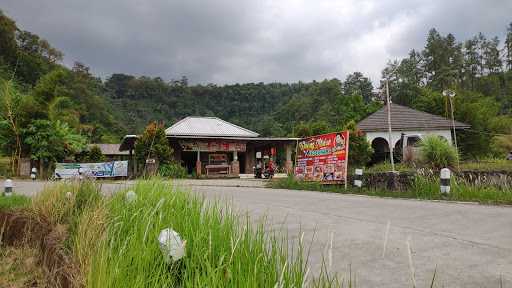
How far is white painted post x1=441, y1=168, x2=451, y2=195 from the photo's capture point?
9257mm

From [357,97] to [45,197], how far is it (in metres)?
41.9

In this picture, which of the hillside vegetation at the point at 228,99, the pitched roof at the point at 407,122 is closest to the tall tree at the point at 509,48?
the hillside vegetation at the point at 228,99

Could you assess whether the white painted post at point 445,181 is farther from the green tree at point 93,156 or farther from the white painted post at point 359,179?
the green tree at point 93,156

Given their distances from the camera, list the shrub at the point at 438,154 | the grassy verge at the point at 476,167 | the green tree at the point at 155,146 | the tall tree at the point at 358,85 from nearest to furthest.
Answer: the grassy verge at the point at 476,167, the shrub at the point at 438,154, the green tree at the point at 155,146, the tall tree at the point at 358,85

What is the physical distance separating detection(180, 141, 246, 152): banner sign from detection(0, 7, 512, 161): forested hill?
7290 mm

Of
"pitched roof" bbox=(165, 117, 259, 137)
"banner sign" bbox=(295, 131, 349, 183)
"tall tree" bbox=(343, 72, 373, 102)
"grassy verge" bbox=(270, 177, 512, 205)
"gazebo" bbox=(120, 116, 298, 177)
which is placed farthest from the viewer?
"tall tree" bbox=(343, 72, 373, 102)

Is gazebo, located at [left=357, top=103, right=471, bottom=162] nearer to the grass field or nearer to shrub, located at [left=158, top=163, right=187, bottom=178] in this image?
shrub, located at [left=158, top=163, right=187, bottom=178]

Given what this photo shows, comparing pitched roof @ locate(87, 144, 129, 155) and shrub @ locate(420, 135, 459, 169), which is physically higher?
pitched roof @ locate(87, 144, 129, 155)

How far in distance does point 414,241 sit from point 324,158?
9.28 m

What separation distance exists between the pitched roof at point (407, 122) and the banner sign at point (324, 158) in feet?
49.3

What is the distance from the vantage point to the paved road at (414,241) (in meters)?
3.33

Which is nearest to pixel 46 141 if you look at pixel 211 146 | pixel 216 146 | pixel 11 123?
pixel 11 123

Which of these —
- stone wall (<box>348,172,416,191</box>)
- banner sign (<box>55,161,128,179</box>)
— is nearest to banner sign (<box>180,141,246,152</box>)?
banner sign (<box>55,161,128,179</box>)

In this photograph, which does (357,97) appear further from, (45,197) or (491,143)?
(45,197)
